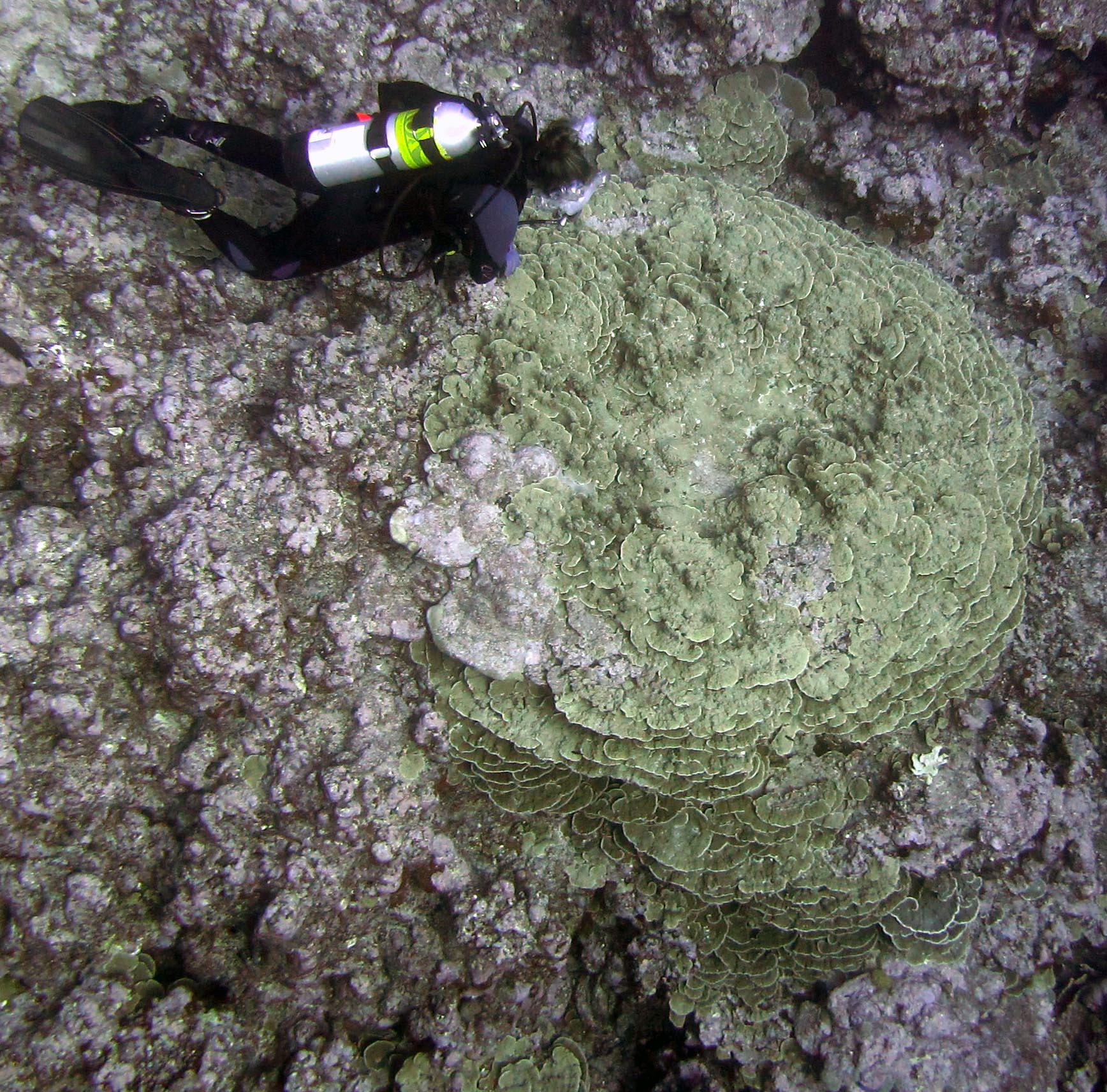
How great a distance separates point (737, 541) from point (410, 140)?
9.37 feet

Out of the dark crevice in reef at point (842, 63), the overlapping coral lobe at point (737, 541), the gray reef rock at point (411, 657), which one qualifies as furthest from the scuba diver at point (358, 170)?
the dark crevice in reef at point (842, 63)

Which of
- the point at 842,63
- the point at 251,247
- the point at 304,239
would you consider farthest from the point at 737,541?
the point at 842,63

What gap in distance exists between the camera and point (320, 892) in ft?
13.0

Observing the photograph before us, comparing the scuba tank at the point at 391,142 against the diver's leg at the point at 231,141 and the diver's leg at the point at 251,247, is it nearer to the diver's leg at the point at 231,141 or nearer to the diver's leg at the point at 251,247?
the diver's leg at the point at 251,247

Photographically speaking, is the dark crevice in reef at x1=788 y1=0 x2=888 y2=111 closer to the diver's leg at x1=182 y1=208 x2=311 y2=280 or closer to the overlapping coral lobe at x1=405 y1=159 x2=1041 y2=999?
the overlapping coral lobe at x1=405 y1=159 x2=1041 y2=999

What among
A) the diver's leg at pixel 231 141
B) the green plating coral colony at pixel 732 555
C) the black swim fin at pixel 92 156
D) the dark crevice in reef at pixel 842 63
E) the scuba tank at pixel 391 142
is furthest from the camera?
the dark crevice in reef at pixel 842 63

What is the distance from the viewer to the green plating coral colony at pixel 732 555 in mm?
3775

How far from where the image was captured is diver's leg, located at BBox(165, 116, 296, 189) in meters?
4.33

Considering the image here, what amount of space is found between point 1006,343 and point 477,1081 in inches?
265

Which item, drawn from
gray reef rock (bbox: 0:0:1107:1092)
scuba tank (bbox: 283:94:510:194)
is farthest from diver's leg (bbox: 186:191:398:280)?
gray reef rock (bbox: 0:0:1107:1092)

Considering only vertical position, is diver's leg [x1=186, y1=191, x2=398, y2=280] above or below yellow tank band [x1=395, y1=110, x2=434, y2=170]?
below

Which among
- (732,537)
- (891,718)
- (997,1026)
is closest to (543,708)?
(732,537)

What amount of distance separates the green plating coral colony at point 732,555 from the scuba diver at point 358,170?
1.69 ft

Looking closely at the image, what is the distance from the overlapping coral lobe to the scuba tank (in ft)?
2.36
